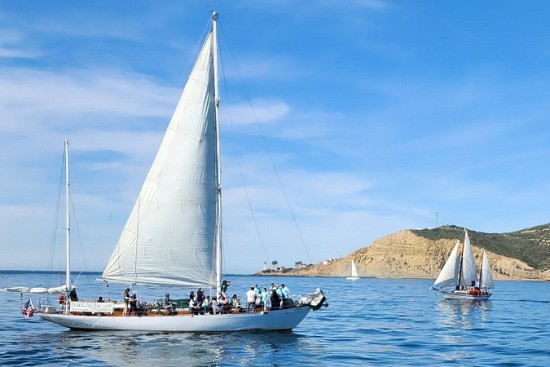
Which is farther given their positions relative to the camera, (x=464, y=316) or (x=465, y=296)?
(x=465, y=296)

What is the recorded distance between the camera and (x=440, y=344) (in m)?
38.4

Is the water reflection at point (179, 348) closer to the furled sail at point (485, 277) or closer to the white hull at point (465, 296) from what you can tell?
the white hull at point (465, 296)

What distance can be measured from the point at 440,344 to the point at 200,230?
16880 mm

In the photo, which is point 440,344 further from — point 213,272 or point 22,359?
point 22,359

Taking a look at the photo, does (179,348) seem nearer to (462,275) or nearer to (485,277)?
(462,275)

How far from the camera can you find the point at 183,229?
3791 centimetres

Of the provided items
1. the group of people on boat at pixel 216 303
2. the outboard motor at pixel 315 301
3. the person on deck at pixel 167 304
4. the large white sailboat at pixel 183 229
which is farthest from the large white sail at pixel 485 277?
the person on deck at pixel 167 304

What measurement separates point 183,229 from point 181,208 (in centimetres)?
132

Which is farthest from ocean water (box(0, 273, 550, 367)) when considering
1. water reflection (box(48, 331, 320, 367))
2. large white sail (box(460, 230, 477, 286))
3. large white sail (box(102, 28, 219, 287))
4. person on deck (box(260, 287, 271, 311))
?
large white sail (box(460, 230, 477, 286))

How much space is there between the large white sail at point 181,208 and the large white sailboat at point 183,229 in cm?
A: 6

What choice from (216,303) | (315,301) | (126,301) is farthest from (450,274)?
(126,301)

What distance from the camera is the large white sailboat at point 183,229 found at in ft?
122

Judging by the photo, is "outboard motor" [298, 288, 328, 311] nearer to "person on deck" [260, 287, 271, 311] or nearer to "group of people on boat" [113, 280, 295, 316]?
"group of people on boat" [113, 280, 295, 316]

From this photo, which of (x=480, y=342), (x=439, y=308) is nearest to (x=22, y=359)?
(x=480, y=342)
